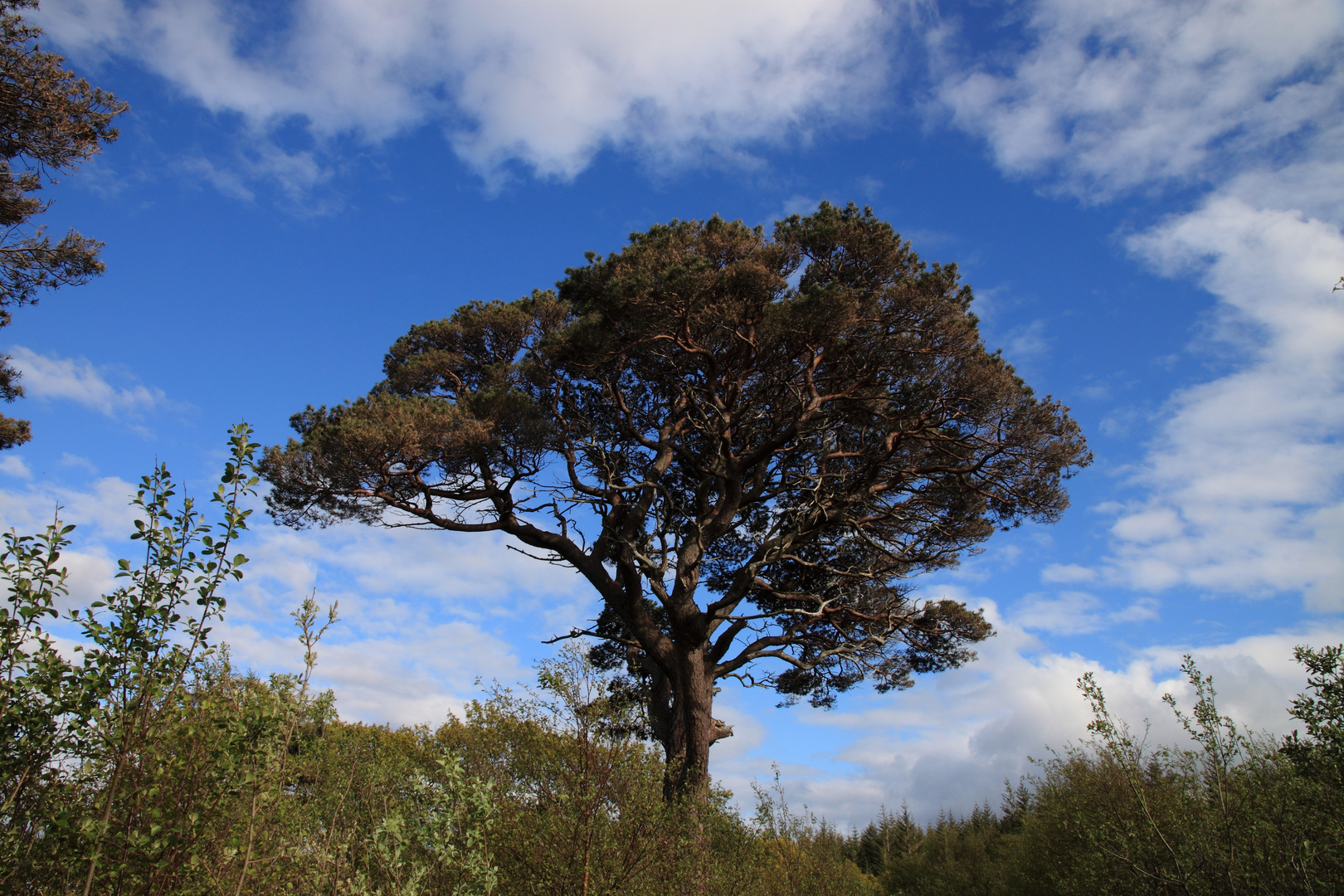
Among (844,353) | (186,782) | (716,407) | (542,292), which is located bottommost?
(186,782)

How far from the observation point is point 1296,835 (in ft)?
19.9

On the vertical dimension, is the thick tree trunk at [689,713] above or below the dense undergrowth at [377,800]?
above

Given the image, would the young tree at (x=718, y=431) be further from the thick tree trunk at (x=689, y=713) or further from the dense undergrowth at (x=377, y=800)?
the dense undergrowth at (x=377, y=800)

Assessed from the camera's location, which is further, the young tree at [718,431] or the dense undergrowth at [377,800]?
the young tree at [718,431]

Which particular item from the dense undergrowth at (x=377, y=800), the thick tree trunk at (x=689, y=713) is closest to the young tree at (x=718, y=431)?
the thick tree trunk at (x=689, y=713)

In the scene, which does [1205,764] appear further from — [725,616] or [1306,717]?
[725,616]

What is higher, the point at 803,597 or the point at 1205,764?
the point at 803,597

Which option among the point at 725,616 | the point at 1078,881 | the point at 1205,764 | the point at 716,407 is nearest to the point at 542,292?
the point at 716,407

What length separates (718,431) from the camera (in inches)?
451

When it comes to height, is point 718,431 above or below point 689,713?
above

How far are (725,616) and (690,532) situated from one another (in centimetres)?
148

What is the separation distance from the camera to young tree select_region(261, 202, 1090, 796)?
10922 mm

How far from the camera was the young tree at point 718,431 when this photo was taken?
10922mm

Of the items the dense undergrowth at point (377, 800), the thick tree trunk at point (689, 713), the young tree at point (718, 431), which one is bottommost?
the dense undergrowth at point (377, 800)
